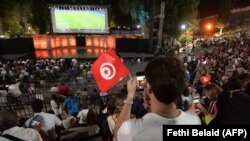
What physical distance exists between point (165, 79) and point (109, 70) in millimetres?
2994

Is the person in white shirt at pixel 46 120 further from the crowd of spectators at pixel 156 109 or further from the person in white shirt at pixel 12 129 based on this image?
the person in white shirt at pixel 12 129

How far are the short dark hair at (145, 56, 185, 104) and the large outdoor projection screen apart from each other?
30715 millimetres

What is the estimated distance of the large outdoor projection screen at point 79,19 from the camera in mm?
31750

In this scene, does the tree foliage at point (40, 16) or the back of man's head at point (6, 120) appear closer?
the back of man's head at point (6, 120)

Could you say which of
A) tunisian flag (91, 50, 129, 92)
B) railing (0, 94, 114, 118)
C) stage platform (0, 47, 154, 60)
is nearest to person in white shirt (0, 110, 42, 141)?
tunisian flag (91, 50, 129, 92)

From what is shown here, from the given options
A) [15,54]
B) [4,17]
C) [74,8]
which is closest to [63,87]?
[15,54]

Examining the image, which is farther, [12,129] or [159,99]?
[12,129]

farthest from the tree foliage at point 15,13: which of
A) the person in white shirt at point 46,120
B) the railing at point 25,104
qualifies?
the person in white shirt at point 46,120

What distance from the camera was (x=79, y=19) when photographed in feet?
105

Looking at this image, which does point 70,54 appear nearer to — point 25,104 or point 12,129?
point 25,104

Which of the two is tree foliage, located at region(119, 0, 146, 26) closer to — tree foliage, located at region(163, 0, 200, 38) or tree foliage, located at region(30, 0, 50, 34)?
tree foliage, located at region(163, 0, 200, 38)

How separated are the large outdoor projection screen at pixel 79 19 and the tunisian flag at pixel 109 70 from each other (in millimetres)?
27721

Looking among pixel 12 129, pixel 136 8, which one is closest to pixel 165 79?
pixel 12 129

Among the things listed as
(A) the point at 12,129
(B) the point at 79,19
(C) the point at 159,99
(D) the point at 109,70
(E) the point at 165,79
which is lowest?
(A) the point at 12,129
